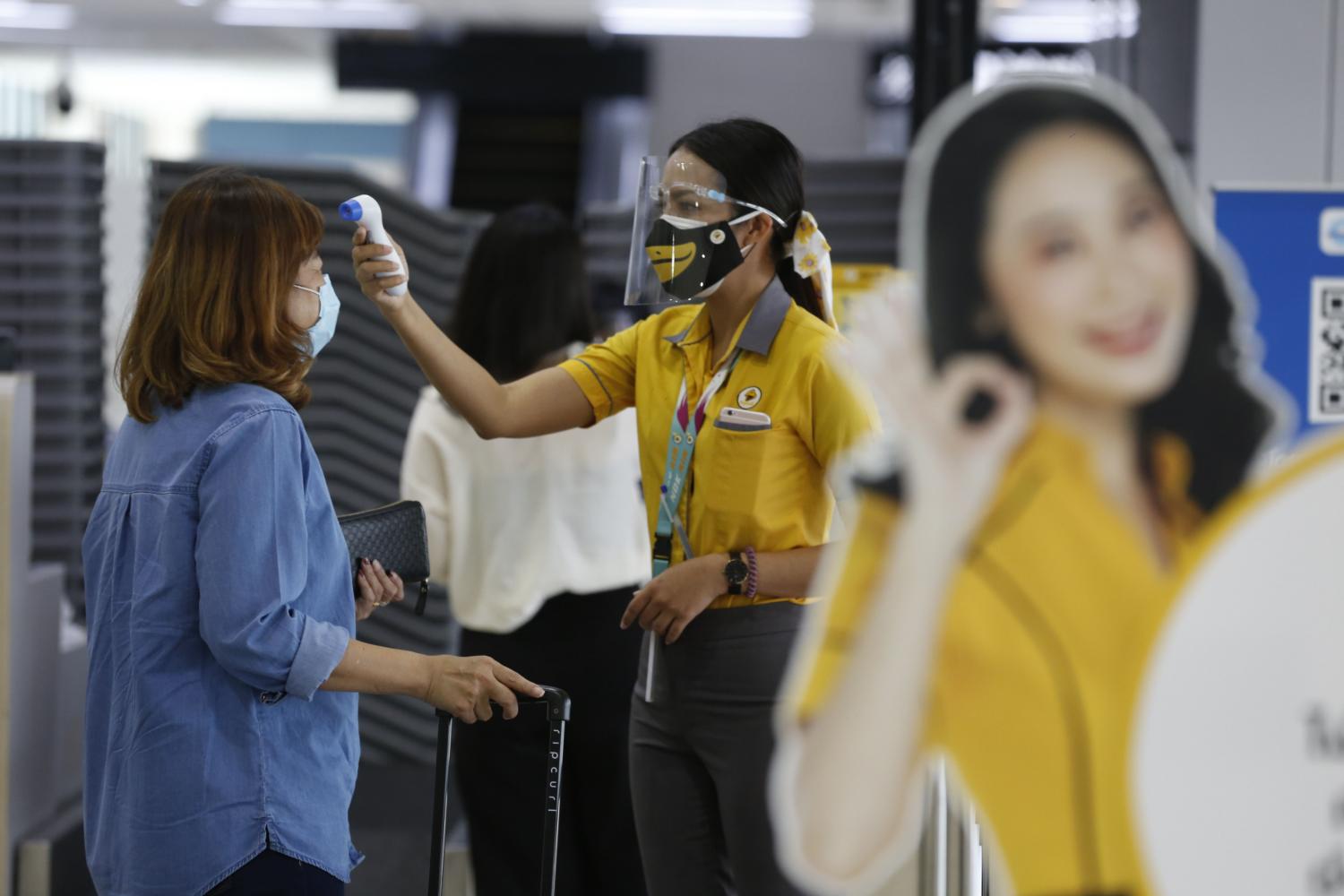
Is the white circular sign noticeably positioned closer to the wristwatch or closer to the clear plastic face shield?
the wristwatch

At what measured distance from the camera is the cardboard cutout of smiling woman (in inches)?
51.7

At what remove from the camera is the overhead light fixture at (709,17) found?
11.9m

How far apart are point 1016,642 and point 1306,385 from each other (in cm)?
72

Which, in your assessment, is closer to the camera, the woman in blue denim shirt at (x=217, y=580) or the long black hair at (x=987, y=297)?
the long black hair at (x=987, y=297)

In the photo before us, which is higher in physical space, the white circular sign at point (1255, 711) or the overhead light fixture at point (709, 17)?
the overhead light fixture at point (709, 17)

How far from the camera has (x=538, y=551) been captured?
2900mm

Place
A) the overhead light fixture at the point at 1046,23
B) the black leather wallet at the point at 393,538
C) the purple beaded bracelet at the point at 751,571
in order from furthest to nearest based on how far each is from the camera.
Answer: the overhead light fixture at the point at 1046,23
the black leather wallet at the point at 393,538
the purple beaded bracelet at the point at 751,571

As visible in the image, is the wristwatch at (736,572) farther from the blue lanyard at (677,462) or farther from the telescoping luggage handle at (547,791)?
the telescoping luggage handle at (547,791)

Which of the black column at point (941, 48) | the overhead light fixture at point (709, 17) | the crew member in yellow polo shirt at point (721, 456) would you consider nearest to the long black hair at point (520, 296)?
the crew member in yellow polo shirt at point (721, 456)

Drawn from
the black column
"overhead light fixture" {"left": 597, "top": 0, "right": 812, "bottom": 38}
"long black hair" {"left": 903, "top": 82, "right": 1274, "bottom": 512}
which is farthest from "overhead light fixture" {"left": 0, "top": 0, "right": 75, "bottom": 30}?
"long black hair" {"left": 903, "top": 82, "right": 1274, "bottom": 512}

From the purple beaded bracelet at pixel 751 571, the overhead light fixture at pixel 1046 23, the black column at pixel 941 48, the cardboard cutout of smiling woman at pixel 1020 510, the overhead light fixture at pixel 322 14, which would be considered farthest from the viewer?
the overhead light fixture at pixel 322 14

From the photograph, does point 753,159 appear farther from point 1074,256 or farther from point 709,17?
point 709,17

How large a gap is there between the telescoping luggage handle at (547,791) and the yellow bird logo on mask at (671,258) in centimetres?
60

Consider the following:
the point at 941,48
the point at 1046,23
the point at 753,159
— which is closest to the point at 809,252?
the point at 753,159
